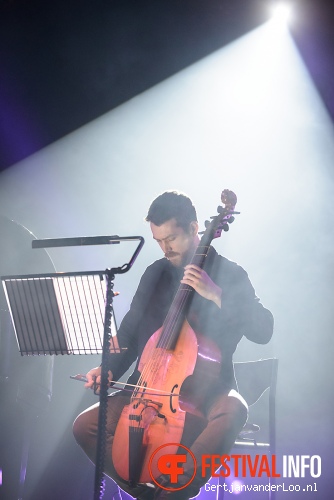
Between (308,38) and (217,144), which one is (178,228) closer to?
(217,144)

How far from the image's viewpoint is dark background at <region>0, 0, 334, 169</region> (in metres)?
4.70

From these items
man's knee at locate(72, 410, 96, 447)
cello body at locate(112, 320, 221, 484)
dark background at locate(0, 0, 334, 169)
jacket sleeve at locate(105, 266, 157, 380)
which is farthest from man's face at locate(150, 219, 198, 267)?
dark background at locate(0, 0, 334, 169)

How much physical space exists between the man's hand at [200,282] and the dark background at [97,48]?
2758 mm

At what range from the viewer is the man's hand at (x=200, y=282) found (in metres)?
2.61

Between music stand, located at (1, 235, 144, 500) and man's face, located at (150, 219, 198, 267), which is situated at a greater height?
man's face, located at (150, 219, 198, 267)

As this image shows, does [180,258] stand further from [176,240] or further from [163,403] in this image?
[163,403]

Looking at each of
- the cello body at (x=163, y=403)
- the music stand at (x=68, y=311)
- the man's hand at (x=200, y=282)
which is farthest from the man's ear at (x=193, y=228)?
the music stand at (x=68, y=311)

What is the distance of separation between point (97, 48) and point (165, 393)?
3448mm

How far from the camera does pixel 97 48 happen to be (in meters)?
4.89

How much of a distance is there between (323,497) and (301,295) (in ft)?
4.90

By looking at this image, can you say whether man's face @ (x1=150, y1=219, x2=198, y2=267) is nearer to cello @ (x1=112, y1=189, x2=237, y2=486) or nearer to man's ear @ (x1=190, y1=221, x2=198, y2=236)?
man's ear @ (x1=190, y1=221, x2=198, y2=236)

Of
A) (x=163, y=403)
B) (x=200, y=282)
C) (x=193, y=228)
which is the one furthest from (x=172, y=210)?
(x=163, y=403)

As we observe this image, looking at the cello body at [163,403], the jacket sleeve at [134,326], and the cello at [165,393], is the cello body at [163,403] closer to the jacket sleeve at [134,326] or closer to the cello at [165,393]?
the cello at [165,393]

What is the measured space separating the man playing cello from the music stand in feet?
0.92
